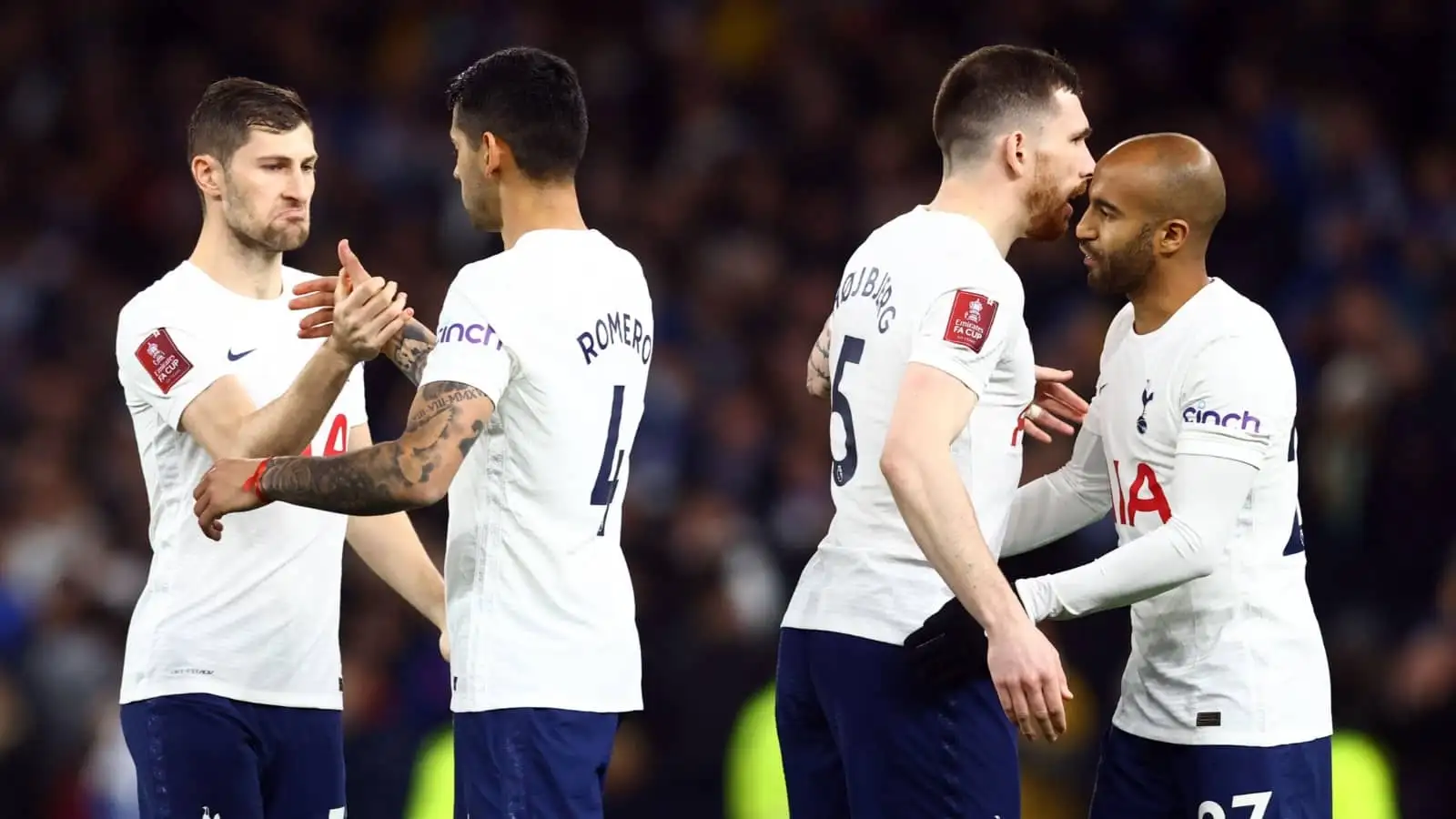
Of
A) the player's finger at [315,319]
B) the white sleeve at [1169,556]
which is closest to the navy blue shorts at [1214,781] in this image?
the white sleeve at [1169,556]

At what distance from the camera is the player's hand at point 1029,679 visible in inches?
154

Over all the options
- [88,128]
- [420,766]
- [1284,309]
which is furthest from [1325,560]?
[88,128]

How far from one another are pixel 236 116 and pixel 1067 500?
245 cm

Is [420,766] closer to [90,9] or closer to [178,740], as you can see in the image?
[178,740]

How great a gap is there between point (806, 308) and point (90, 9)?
19.8 ft

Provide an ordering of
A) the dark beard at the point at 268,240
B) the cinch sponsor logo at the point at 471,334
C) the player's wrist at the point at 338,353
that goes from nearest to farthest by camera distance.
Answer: the cinch sponsor logo at the point at 471,334
the player's wrist at the point at 338,353
the dark beard at the point at 268,240

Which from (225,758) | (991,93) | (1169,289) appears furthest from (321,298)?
(1169,289)

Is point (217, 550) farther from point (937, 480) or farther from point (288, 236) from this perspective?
point (937, 480)

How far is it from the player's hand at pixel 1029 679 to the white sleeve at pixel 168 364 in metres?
2.14

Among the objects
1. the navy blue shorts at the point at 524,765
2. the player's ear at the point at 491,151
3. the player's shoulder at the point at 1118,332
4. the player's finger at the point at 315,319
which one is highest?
the player's ear at the point at 491,151

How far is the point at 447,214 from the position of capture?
11867mm

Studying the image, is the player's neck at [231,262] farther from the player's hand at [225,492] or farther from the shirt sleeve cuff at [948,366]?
the shirt sleeve cuff at [948,366]

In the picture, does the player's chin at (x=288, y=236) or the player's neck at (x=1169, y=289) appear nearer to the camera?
the player's neck at (x=1169, y=289)

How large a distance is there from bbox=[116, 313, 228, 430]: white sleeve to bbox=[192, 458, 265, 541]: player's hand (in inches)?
17.0
